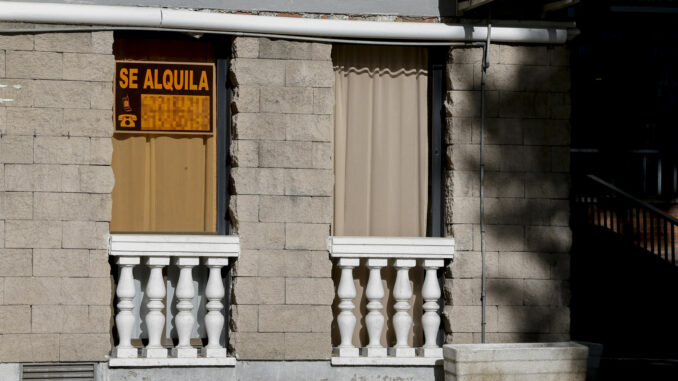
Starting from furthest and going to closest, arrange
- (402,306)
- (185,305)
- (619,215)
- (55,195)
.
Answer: (619,215), (402,306), (185,305), (55,195)

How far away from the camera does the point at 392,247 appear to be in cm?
1013

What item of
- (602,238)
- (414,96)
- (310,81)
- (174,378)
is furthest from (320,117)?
(602,238)

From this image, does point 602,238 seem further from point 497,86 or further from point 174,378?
point 174,378

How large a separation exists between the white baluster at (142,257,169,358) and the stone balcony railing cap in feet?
4.57

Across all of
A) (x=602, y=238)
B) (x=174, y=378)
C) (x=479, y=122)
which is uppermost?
(x=479, y=122)

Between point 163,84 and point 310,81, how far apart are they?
1.21 metres

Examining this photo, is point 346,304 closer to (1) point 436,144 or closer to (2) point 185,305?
(2) point 185,305

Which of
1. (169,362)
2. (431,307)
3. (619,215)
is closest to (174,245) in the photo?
(169,362)

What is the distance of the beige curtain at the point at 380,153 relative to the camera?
10.4 m

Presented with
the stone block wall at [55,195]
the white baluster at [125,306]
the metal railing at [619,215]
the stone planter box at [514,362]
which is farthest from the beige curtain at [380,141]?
the metal railing at [619,215]

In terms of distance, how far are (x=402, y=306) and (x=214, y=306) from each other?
5.14 ft

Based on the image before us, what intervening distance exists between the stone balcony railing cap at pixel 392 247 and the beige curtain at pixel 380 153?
0.33 meters

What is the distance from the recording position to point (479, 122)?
1035cm

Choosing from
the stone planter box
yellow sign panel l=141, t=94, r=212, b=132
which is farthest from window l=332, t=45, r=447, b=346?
yellow sign panel l=141, t=94, r=212, b=132
